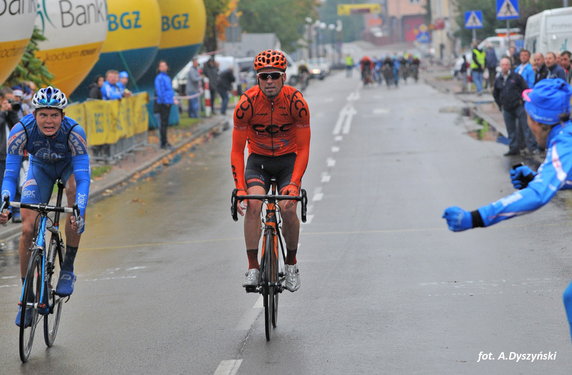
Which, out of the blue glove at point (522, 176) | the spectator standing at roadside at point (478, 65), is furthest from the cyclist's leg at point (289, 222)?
the spectator standing at roadside at point (478, 65)

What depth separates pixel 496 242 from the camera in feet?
39.8

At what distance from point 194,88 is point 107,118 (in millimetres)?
14480

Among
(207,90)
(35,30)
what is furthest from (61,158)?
(207,90)

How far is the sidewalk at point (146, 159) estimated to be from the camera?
1881cm

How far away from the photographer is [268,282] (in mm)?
8094

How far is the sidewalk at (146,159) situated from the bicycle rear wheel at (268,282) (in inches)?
277

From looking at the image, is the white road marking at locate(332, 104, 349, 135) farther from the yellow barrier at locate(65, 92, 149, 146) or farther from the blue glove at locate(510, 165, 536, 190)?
the blue glove at locate(510, 165, 536, 190)

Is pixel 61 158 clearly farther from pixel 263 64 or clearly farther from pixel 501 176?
pixel 501 176

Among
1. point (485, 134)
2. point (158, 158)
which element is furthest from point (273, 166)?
point (485, 134)

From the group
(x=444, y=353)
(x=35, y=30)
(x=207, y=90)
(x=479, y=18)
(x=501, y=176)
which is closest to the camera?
(x=444, y=353)

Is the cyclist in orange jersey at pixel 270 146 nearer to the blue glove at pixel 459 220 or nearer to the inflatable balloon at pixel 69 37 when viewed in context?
the blue glove at pixel 459 220

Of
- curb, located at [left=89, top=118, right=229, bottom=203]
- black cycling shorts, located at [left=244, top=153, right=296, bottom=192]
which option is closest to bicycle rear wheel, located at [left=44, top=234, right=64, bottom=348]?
black cycling shorts, located at [left=244, top=153, right=296, bottom=192]

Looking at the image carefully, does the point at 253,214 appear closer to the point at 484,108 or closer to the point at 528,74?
the point at 528,74

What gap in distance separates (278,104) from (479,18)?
1346 inches
